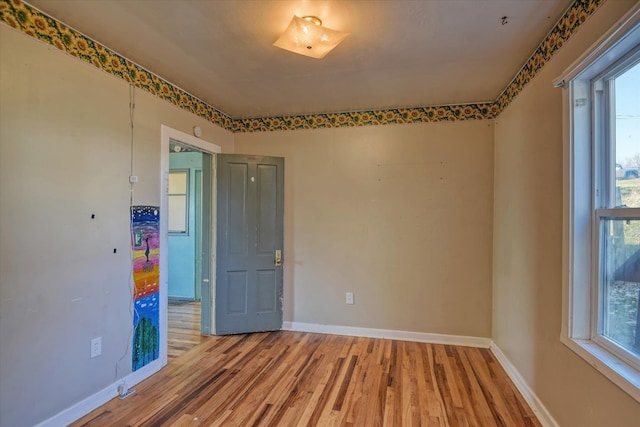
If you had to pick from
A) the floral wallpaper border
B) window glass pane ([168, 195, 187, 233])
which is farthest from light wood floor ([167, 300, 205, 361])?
the floral wallpaper border

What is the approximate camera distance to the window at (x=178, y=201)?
16.4 feet

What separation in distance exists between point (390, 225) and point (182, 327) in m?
2.79

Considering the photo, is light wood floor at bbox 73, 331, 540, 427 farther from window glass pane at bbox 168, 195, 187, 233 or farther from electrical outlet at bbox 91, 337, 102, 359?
window glass pane at bbox 168, 195, 187, 233

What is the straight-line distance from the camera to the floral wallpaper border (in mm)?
1708

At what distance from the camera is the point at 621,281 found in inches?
58.0

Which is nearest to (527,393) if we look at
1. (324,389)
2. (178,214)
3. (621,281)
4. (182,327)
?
(621,281)

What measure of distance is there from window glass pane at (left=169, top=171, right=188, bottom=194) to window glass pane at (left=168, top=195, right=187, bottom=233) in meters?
0.12

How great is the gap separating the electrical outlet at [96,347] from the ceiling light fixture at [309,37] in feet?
7.73

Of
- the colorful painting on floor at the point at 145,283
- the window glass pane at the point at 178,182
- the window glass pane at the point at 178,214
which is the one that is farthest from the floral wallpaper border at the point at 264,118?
the window glass pane at the point at 178,214

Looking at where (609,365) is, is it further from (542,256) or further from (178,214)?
(178,214)

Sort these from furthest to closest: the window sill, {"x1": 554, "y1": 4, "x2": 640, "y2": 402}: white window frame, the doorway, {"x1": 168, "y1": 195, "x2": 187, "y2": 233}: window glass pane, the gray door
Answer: {"x1": 168, "y1": 195, "x2": 187, "y2": 233}: window glass pane
the doorway
the gray door
{"x1": 554, "y1": 4, "x2": 640, "y2": 402}: white window frame
the window sill

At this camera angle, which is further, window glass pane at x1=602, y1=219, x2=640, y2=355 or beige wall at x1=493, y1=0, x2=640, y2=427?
beige wall at x1=493, y1=0, x2=640, y2=427

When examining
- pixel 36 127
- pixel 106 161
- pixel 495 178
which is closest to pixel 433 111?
pixel 495 178

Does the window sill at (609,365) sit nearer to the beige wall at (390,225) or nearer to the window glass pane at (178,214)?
the beige wall at (390,225)
